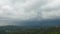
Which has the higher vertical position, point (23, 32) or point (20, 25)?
point (20, 25)

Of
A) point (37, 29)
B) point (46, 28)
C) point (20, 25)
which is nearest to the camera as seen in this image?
point (20, 25)

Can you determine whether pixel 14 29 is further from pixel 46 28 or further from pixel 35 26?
pixel 46 28

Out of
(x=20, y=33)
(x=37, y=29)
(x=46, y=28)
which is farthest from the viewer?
(x=46, y=28)

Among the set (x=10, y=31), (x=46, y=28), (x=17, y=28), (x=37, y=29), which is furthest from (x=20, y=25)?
(x=46, y=28)

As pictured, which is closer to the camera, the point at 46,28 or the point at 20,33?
the point at 20,33

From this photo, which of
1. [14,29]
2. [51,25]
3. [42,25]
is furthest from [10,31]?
[51,25]

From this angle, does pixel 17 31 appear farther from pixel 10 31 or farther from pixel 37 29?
pixel 37 29

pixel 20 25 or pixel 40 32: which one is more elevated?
pixel 20 25

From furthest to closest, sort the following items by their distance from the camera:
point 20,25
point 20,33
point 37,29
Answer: point 37,29 < point 20,33 < point 20,25

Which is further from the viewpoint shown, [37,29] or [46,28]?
[46,28]
